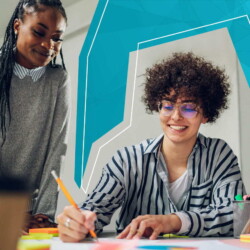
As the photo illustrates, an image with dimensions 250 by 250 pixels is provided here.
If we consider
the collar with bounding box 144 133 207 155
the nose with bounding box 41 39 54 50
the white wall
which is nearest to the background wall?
the white wall

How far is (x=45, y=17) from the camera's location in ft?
5.56

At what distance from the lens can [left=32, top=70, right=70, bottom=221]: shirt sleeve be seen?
144cm

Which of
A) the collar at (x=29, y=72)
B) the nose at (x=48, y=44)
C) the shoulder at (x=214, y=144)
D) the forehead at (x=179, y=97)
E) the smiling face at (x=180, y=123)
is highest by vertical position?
the nose at (x=48, y=44)

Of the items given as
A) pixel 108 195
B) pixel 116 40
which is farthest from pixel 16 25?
pixel 108 195

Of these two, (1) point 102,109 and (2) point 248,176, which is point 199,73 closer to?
(2) point 248,176

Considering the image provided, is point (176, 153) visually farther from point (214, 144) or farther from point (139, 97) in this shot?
point (139, 97)

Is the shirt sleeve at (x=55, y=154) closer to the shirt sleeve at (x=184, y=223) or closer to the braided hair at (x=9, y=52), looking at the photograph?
the braided hair at (x=9, y=52)

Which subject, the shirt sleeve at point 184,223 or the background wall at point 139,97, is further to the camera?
the background wall at point 139,97

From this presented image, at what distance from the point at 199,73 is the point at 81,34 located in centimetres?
84

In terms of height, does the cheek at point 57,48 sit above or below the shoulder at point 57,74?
above

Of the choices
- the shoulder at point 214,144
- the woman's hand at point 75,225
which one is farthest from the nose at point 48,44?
the woman's hand at point 75,225

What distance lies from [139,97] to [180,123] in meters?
0.56

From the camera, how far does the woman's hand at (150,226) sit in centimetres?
95

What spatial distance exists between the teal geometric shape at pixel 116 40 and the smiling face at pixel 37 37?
12.1 inches
